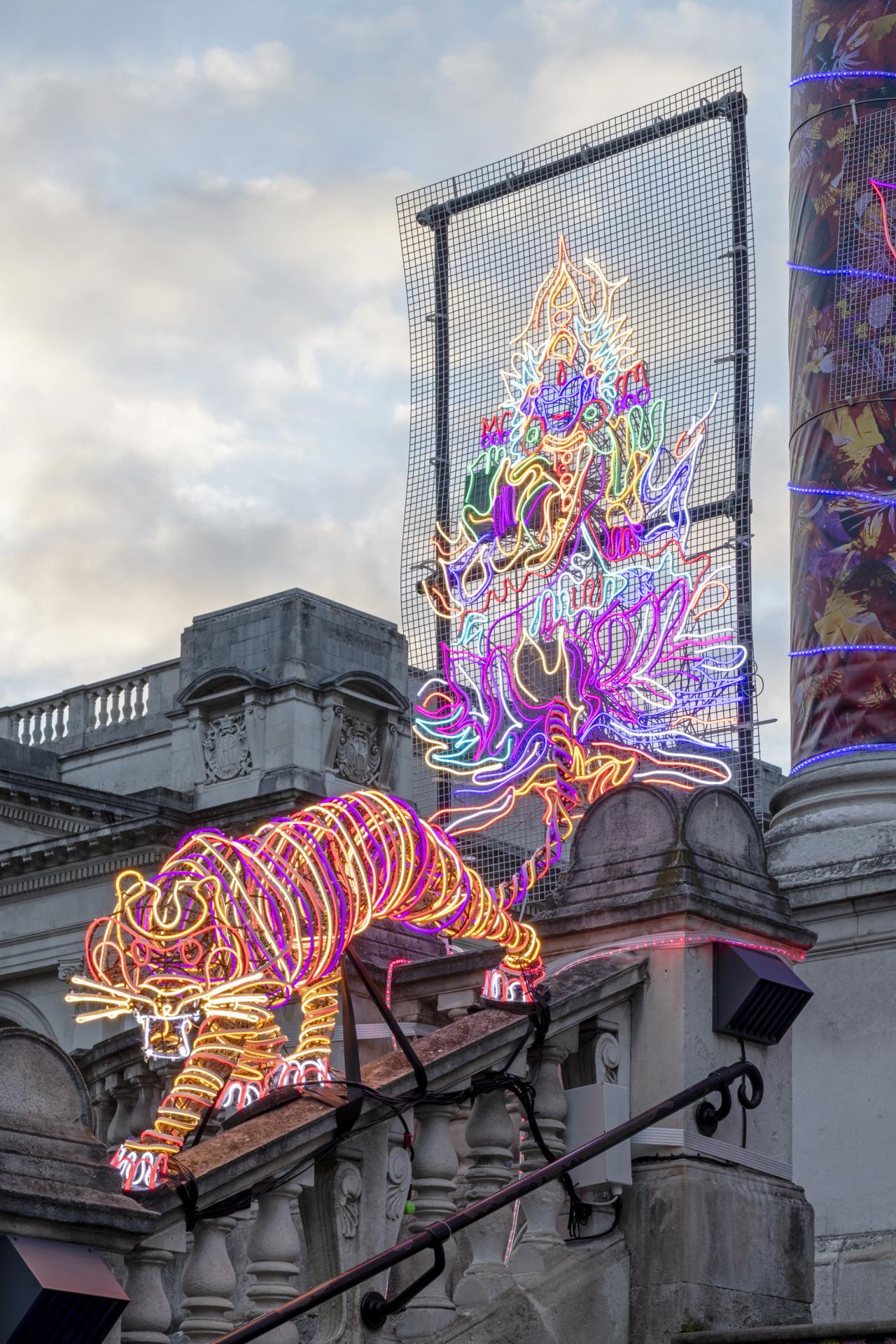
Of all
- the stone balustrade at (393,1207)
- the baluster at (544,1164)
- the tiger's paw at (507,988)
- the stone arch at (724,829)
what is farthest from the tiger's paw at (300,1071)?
the stone arch at (724,829)

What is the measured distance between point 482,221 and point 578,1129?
13099mm

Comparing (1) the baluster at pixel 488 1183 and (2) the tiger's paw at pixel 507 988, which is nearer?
(1) the baluster at pixel 488 1183

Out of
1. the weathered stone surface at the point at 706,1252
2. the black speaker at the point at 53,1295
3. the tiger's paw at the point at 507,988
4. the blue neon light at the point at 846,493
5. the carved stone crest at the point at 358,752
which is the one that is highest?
the carved stone crest at the point at 358,752

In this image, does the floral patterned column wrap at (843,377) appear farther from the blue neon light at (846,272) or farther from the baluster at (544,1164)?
the baluster at (544,1164)

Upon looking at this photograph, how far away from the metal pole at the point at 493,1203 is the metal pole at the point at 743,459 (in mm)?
7007

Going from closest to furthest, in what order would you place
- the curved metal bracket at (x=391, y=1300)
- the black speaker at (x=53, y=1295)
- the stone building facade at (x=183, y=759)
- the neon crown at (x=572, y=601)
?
the black speaker at (x=53, y=1295) → the curved metal bracket at (x=391, y=1300) → the neon crown at (x=572, y=601) → the stone building facade at (x=183, y=759)

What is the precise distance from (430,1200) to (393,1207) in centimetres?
14

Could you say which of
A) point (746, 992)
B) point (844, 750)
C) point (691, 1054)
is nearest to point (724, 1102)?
point (691, 1054)

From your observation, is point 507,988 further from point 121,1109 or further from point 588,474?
point 588,474

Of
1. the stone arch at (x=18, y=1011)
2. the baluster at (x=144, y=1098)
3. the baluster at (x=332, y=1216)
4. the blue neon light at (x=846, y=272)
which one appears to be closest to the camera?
the baluster at (x=332, y=1216)

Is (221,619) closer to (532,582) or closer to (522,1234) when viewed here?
(532,582)

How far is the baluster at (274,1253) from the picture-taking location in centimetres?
732

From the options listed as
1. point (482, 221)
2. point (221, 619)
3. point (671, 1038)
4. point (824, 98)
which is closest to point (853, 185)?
point (824, 98)

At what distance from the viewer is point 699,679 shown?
16562mm
